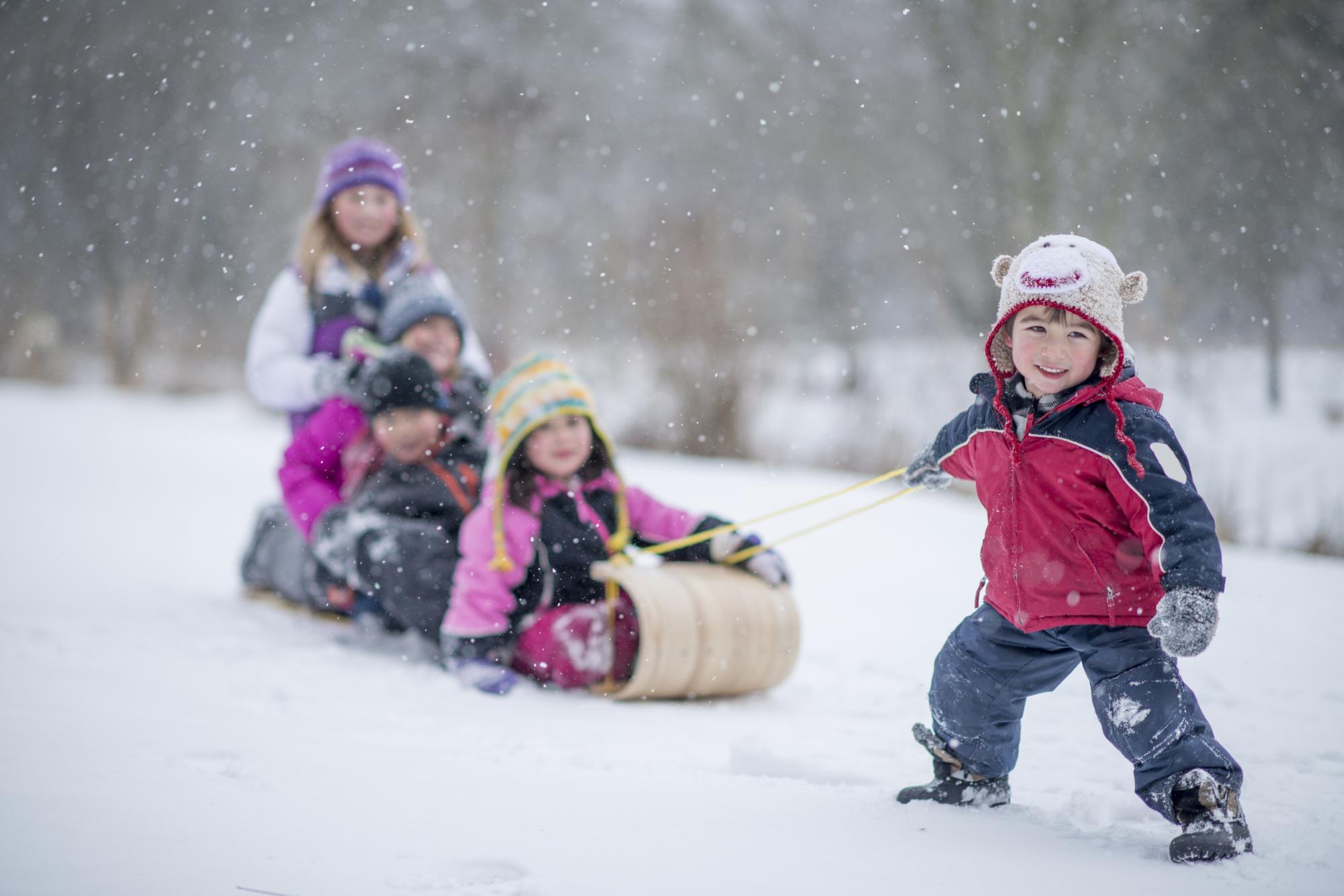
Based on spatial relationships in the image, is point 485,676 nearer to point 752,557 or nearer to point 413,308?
point 752,557

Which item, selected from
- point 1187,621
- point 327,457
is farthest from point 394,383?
point 1187,621

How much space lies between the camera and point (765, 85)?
11.7m

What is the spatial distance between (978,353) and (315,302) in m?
5.27

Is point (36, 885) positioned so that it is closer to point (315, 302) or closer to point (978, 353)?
point (315, 302)

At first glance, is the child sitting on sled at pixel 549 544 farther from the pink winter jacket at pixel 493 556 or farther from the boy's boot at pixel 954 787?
the boy's boot at pixel 954 787

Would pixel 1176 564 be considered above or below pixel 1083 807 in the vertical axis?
above

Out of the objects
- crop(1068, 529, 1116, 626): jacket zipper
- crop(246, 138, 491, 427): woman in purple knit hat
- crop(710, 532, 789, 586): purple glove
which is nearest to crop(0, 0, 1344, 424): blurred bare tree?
crop(710, 532, 789, 586): purple glove

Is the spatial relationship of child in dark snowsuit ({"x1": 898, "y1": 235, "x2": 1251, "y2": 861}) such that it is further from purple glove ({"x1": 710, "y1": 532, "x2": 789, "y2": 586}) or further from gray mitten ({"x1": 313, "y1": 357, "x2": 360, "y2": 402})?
gray mitten ({"x1": 313, "y1": 357, "x2": 360, "y2": 402})

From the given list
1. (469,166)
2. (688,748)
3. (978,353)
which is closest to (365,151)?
(688,748)

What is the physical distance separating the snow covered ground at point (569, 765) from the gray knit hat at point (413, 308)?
43.2 inches

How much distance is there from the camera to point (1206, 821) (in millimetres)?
1793

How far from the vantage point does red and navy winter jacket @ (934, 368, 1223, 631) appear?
1.79m

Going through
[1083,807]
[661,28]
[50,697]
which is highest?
[661,28]

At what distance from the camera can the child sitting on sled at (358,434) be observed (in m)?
3.82
